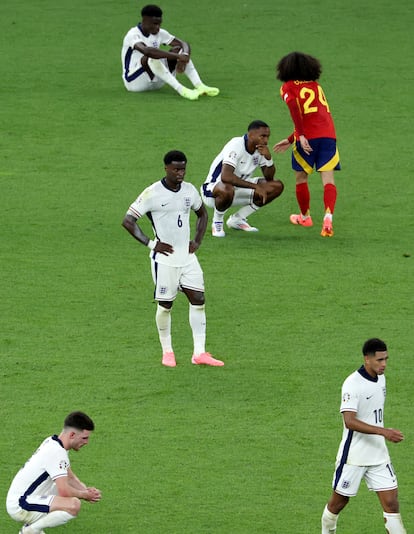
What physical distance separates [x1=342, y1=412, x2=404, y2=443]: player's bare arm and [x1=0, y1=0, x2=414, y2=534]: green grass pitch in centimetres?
101

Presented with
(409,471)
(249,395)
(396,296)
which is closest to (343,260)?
(396,296)

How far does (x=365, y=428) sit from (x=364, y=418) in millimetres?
185

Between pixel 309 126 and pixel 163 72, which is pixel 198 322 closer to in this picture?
pixel 309 126

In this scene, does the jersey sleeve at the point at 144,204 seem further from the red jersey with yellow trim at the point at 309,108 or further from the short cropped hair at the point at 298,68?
the short cropped hair at the point at 298,68

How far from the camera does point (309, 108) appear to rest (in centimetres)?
1504

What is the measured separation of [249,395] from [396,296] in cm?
288

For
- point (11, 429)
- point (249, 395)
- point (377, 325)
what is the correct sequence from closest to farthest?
point (11, 429) < point (249, 395) < point (377, 325)

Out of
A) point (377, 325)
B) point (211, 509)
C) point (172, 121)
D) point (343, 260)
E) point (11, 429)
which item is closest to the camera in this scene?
point (211, 509)

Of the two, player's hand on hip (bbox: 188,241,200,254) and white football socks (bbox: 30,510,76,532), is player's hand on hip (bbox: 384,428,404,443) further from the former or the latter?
player's hand on hip (bbox: 188,241,200,254)

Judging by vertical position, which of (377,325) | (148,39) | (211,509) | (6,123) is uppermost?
(148,39)

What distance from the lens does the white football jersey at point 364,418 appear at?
28.2ft

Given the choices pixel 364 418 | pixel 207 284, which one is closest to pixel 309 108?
pixel 207 284

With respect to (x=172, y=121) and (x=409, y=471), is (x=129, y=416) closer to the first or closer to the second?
(x=409, y=471)

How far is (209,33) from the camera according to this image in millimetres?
23500
